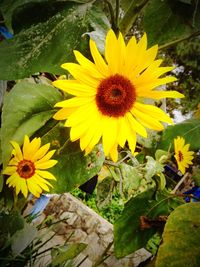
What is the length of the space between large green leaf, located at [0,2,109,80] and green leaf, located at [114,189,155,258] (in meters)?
0.37

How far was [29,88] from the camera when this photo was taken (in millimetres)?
374

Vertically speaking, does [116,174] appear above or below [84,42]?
below

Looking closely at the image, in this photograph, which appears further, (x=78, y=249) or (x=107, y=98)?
(x=78, y=249)

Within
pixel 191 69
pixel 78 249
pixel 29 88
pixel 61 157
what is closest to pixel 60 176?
pixel 61 157

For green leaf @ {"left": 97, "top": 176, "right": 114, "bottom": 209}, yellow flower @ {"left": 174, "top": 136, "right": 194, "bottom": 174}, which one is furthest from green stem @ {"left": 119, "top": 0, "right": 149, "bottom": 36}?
yellow flower @ {"left": 174, "top": 136, "right": 194, "bottom": 174}

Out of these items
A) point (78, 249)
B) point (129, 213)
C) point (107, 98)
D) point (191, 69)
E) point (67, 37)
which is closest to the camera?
point (67, 37)

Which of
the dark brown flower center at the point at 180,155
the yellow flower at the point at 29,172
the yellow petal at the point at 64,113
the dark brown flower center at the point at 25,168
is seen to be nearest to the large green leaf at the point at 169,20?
the yellow petal at the point at 64,113

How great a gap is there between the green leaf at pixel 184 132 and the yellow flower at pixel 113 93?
202 millimetres

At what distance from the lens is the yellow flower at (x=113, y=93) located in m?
0.35

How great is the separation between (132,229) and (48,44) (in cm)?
41

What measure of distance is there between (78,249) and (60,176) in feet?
2.52

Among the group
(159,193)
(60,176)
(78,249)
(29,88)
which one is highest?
(29,88)

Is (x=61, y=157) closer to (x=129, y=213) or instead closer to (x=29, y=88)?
(x=29, y=88)

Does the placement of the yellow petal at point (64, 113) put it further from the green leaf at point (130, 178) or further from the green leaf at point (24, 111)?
the green leaf at point (130, 178)
